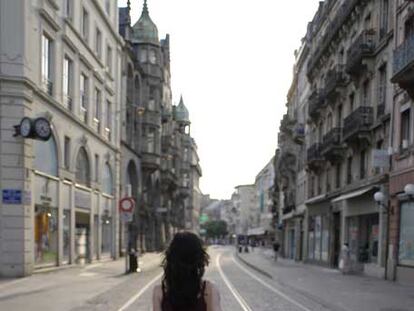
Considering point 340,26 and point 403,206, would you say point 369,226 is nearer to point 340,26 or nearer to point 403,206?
point 403,206

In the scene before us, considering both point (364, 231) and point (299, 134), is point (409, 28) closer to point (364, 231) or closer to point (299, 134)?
point (364, 231)

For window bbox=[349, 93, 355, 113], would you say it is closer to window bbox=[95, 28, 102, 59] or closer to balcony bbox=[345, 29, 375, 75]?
balcony bbox=[345, 29, 375, 75]

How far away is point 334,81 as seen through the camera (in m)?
35.1

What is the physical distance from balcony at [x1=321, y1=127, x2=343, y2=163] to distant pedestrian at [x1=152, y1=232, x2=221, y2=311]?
32011 millimetres

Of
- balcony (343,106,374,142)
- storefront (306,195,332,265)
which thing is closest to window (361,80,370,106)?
balcony (343,106,374,142)

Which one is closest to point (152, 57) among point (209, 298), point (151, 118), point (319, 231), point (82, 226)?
point (151, 118)

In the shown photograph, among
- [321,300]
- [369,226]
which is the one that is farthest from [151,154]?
[321,300]

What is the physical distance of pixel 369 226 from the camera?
30.2m

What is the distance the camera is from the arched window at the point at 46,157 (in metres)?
24.5

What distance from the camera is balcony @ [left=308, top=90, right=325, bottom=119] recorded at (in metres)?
39.6

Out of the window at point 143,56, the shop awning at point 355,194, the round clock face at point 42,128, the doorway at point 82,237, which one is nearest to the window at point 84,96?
the doorway at point 82,237

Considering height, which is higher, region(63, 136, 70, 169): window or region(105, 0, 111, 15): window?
region(105, 0, 111, 15): window

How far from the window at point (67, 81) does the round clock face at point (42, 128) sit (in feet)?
22.4

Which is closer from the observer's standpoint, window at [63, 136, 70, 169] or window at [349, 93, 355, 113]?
window at [63, 136, 70, 169]
